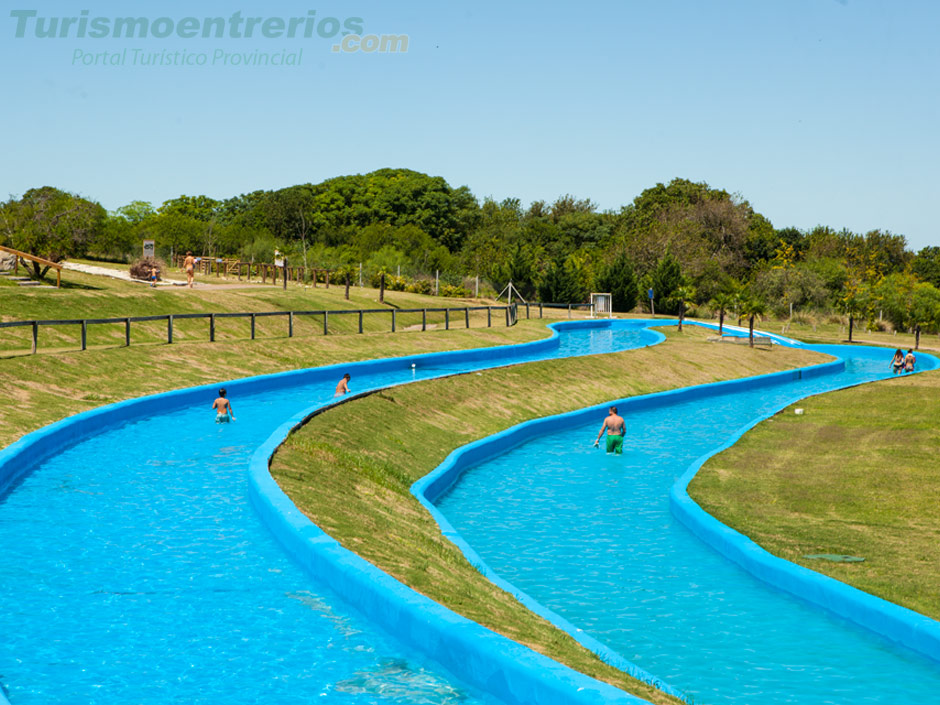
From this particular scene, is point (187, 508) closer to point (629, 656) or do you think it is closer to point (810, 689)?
point (629, 656)

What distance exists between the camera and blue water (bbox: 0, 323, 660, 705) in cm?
736

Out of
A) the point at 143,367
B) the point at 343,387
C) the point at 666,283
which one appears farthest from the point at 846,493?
the point at 666,283

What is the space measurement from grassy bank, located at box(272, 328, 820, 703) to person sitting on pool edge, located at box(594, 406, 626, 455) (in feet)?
10.7

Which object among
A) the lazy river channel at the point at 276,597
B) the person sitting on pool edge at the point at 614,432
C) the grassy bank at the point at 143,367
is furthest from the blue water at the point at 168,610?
the person sitting on pool edge at the point at 614,432

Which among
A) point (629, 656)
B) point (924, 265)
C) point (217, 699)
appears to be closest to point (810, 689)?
point (629, 656)

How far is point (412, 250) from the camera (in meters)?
96.3

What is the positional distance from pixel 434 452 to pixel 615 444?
14.7ft

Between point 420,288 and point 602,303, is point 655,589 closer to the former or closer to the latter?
point 602,303

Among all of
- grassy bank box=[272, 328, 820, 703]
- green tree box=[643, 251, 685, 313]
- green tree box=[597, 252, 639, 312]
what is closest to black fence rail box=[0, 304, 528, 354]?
grassy bank box=[272, 328, 820, 703]

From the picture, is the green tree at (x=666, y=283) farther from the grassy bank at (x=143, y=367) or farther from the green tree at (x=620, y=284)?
the grassy bank at (x=143, y=367)

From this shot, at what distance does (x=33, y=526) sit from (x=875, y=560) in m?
10.8

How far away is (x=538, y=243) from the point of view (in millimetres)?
109062

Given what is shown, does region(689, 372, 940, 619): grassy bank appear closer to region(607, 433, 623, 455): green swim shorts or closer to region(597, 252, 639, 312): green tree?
region(607, 433, 623, 455): green swim shorts

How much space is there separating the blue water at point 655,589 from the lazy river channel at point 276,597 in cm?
4
